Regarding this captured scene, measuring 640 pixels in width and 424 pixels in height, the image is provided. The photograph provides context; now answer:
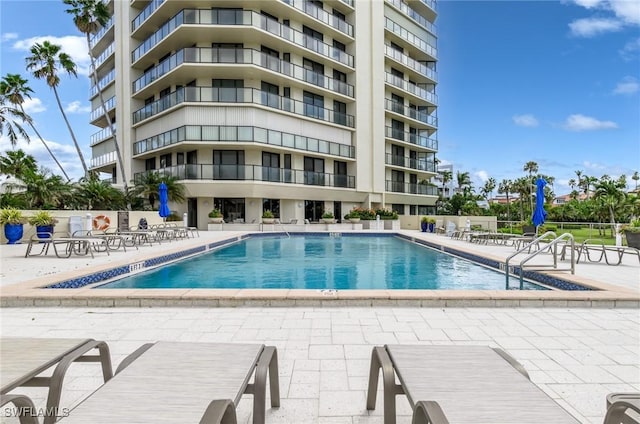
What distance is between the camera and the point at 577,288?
618cm

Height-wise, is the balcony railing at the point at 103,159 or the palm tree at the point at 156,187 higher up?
the balcony railing at the point at 103,159

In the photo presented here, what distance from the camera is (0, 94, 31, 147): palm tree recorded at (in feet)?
89.9

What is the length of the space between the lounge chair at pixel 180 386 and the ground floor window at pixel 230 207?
2311 centimetres

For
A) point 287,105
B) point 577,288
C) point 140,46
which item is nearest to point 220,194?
point 287,105

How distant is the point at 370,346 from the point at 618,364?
232cm

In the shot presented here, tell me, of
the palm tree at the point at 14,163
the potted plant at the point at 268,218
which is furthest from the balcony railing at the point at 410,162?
the palm tree at the point at 14,163

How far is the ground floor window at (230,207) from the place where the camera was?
2482cm

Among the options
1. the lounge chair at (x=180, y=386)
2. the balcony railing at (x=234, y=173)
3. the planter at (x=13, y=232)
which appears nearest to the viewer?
the lounge chair at (x=180, y=386)

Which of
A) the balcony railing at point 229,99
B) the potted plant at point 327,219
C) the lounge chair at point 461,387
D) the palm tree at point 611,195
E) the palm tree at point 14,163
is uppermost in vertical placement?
the balcony railing at point 229,99

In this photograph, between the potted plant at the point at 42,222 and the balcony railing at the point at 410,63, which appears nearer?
the potted plant at the point at 42,222

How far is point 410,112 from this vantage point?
33969mm

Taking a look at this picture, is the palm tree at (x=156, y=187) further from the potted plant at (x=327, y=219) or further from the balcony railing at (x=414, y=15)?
the balcony railing at (x=414, y=15)

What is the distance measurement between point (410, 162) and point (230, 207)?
1867 cm

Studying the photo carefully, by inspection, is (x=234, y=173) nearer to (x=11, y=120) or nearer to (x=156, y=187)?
(x=156, y=187)
